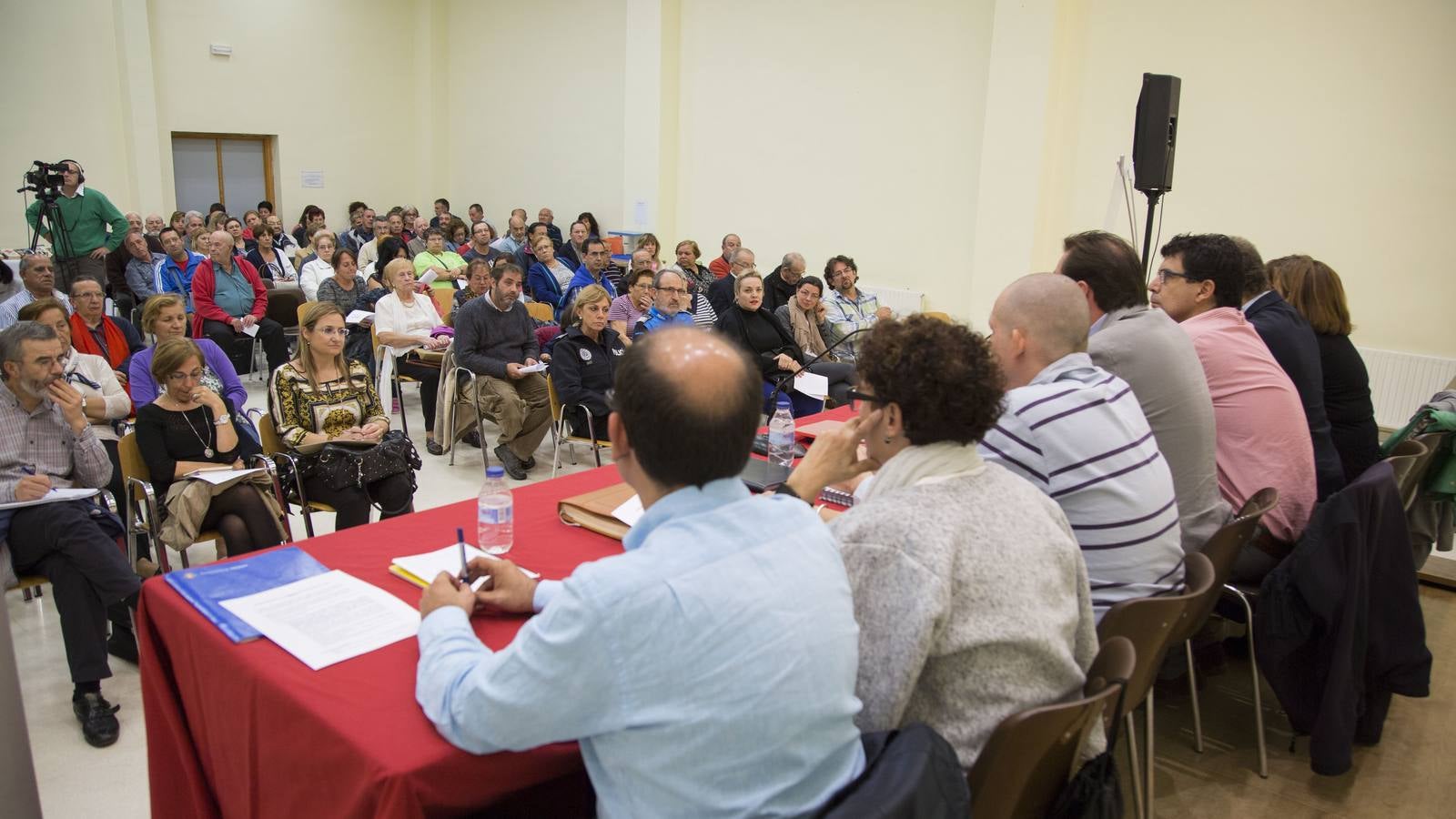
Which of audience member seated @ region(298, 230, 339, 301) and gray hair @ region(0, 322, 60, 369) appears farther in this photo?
audience member seated @ region(298, 230, 339, 301)

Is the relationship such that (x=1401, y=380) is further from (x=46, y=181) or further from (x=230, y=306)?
(x=46, y=181)

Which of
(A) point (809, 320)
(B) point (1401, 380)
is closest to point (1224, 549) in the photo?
(A) point (809, 320)

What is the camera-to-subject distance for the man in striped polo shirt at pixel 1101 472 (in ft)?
6.38

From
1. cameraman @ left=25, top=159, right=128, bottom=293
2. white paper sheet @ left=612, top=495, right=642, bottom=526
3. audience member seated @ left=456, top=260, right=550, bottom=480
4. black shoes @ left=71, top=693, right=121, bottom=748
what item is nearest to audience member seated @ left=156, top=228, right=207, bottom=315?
cameraman @ left=25, top=159, right=128, bottom=293

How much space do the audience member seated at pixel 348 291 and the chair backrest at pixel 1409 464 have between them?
18.2 feet

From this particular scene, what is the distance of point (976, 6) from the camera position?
7.67 meters

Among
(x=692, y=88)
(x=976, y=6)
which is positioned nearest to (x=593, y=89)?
(x=692, y=88)

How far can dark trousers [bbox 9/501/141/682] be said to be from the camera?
A: 274 centimetres

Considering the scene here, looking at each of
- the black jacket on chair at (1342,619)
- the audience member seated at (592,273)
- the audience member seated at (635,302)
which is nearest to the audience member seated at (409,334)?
the audience member seated at (635,302)

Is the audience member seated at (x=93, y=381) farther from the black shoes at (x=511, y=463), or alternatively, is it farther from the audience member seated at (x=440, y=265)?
the audience member seated at (x=440, y=265)

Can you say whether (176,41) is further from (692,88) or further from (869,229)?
(869,229)

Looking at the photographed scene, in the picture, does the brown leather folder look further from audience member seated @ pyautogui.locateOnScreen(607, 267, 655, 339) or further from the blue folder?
audience member seated @ pyautogui.locateOnScreen(607, 267, 655, 339)

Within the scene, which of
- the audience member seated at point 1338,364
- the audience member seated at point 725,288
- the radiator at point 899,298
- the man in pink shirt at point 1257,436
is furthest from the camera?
the radiator at point 899,298

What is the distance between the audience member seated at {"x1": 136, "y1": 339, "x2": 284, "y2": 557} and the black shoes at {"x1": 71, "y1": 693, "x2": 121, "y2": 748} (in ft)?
1.67
